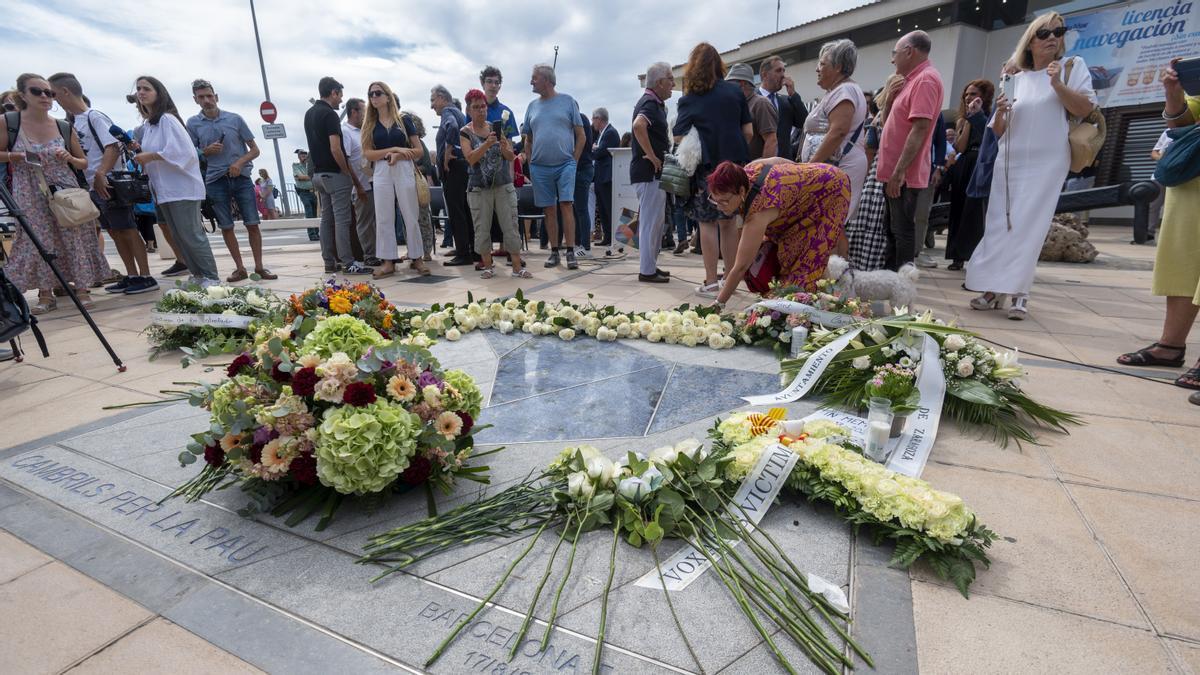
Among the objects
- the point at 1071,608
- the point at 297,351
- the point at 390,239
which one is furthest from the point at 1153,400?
the point at 390,239

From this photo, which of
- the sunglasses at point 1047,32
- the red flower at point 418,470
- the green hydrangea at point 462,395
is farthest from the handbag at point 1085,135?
the red flower at point 418,470

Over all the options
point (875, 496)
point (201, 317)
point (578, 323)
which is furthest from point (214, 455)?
point (201, 317)

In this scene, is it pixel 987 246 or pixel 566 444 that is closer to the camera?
pixel 566 444

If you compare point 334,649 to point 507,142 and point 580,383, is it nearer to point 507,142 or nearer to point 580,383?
point 580,383

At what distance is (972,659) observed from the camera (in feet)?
4.17

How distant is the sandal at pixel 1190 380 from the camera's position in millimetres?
2812

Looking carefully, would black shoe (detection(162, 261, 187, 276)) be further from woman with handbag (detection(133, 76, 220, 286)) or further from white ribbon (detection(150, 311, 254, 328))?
white ribbon (detection(150, 311, 254, 328))

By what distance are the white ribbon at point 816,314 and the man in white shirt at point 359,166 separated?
5378 mm

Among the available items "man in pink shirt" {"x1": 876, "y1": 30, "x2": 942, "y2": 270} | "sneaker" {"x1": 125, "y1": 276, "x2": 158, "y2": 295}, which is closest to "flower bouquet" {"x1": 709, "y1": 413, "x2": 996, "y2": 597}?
"man in pink shirt" {"x1": 876, "y1": 30, "x2": 942, "y2": 270}

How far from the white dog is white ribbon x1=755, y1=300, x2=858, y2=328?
523 mm

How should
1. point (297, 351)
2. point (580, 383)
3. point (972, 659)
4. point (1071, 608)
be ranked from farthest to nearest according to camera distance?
point (580, 383) → point (297, 351) → point (1071, 608) → point (972, 659)

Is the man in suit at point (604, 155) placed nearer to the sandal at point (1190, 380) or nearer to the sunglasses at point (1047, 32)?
the sunglasses at point (1047, 32)

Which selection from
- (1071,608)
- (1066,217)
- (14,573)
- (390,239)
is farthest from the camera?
(1066,217)

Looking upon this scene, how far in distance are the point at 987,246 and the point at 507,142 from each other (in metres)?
4.36
